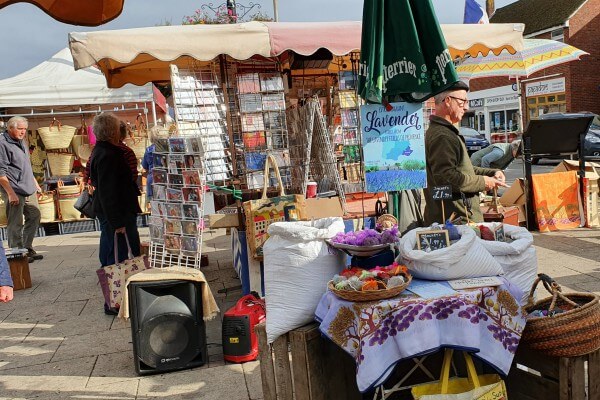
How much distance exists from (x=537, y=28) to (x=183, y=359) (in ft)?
103

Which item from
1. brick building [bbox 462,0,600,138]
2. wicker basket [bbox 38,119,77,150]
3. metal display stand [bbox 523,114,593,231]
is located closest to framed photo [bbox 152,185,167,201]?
metal display stand [bbox 523,114,593,231]

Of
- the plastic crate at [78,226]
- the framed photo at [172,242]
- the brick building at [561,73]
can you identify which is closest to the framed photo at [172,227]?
the framed photo at [172,242]

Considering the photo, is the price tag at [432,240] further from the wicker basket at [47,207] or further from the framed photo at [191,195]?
the wicker basket at [47,207]

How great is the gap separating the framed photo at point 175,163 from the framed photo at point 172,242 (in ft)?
2.03

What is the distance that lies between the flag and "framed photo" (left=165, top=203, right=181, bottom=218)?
5635 mm

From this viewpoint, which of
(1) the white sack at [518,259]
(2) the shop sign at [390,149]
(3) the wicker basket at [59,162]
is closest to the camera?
(1) the white sack at [518,259]

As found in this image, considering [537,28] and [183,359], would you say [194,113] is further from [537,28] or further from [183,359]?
[537,28]

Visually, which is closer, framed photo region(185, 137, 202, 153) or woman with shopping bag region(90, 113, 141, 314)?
framed photo region(185, 137, 202, 153)

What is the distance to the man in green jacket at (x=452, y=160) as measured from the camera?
4.02m

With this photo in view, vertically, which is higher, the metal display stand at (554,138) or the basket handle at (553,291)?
the metal display stand at (554,138)

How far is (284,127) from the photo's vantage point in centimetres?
595

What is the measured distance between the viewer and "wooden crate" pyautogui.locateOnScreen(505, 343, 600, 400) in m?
2.53

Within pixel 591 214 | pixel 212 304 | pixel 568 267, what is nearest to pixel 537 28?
pixel 591 214

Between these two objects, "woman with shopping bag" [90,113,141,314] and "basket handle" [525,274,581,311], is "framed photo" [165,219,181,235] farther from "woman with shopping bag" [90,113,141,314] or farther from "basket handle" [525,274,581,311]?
"basket handle" [525,274,581,311]
